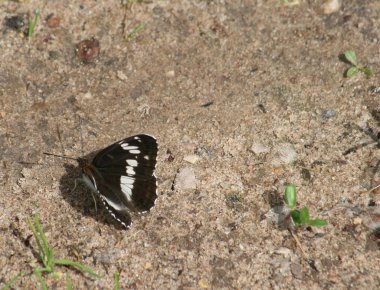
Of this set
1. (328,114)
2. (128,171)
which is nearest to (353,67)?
(328,114)

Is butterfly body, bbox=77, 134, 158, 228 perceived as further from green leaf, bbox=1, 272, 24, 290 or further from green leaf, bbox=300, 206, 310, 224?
green leaf, bbox=300, 206, 310, 224

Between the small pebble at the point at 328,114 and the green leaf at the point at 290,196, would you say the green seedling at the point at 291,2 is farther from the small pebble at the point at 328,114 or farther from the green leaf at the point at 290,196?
the green leaf at the point at 290,196

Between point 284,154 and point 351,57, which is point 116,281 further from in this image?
point 351,57

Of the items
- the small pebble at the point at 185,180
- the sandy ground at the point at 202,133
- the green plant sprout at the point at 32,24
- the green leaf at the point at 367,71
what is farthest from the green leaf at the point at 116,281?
the green leaf at the point at 367,71

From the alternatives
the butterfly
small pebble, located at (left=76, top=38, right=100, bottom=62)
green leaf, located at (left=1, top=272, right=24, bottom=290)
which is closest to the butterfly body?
the butterfly

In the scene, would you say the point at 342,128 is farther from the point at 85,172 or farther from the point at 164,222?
the point at 85,172

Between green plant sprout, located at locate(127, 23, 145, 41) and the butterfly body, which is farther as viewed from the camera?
green plant sprout, located at locate(127, 23, 145, 41)
